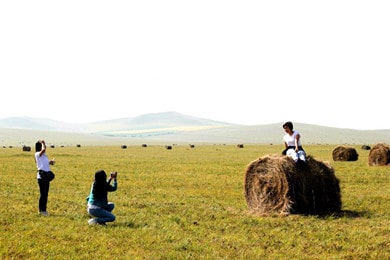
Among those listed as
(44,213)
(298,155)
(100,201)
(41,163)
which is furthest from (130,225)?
(298,155)

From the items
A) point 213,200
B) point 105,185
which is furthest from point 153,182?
point 105,185

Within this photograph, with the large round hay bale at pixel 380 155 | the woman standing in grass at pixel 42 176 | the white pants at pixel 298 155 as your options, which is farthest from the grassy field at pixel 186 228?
the large round hay bale at pixel 380 155

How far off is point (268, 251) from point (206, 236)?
212 cm

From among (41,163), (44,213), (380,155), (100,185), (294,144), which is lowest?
(44,213)

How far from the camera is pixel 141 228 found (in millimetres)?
14219

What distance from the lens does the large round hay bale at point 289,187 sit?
1666 cm

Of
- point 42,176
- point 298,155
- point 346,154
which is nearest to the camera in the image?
point 42,176

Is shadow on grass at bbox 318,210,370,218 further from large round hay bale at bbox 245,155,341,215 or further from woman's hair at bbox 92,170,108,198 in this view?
woman's hair at bbox 92,170,108,198

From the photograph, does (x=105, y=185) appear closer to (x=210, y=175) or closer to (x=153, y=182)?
(x=153, y=182)

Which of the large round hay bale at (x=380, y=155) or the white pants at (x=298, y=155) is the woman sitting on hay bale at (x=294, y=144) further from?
the large round hay bale at (x=380, y=155)

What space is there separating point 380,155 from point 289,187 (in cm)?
2334

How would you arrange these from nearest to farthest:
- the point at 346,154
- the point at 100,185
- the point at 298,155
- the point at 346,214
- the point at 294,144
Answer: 1. the point at 100,185
2. the point at 346,214
3. the point at 298,155
4. the point at 294,144
5. the point at 346,154

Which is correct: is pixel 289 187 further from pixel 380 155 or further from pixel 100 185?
pixel 380 155

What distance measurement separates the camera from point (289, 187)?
16531mm
